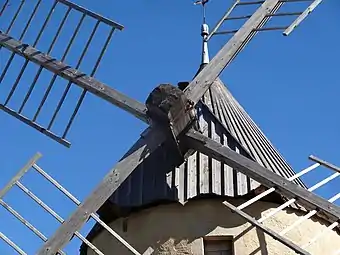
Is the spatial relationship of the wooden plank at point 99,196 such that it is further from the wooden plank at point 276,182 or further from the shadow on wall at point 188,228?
the shadow on wall at point 188,228

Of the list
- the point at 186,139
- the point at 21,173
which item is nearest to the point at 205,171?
the point at 186,139

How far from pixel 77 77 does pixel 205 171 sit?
1.89 m

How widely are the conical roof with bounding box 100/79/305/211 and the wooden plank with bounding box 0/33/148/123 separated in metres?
0.74

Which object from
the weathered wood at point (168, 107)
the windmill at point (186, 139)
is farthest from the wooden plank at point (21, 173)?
the weathered wood at point (168, 107)

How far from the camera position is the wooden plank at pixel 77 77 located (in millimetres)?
8648

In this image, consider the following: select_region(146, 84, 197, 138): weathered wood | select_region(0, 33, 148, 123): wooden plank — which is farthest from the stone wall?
select_region(0, 33, 148, 123): wooden plank

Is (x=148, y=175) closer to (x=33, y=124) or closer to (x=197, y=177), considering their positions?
(x=197, y=177)

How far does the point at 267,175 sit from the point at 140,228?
172 centimetres

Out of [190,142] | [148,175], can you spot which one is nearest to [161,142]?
[190,142]

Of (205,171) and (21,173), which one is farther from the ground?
(205,171)

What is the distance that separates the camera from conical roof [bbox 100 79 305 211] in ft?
28.9

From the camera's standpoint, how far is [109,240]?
9.30 m

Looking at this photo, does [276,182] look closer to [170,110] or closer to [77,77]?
[170,110]

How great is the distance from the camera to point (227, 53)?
30.5ft
